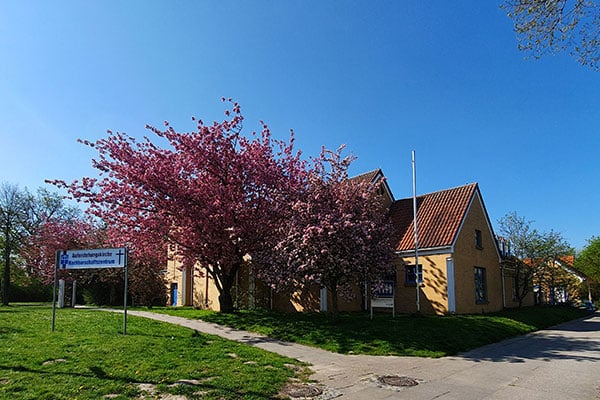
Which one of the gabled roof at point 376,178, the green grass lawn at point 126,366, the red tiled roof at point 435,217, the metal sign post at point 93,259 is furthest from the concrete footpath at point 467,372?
the gabled roof at point 376,178

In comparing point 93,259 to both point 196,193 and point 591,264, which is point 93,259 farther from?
point 591,264

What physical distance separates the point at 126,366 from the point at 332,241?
761 cm

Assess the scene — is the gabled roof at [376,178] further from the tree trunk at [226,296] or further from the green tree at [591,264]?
the green tree at [591,264]

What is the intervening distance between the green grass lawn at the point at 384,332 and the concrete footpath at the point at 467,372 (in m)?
0.57

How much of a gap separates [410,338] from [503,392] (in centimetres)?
516

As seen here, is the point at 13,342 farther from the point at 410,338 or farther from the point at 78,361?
the point at 410,338

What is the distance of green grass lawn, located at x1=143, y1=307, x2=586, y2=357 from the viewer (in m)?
11.4

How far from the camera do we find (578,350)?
12.3 meters

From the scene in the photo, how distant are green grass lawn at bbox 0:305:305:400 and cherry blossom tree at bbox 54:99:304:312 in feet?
20.6

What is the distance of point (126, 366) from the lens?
7.60m

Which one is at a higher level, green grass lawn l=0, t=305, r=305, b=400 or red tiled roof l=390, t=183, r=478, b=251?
red tiled roof l=390, t=183, r=478, b=251

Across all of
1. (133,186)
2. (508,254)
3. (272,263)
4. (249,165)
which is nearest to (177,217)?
(133,186)

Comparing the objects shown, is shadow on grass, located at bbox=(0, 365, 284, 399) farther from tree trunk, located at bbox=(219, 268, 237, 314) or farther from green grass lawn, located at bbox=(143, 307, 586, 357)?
tree trunk, located at bbox=(219, 268, 237, 314)

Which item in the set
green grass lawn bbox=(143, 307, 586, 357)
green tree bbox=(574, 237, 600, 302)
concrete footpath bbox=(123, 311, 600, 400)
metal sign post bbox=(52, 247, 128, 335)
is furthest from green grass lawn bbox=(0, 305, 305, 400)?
green tree bbox=(574, 237, 600, 302)
